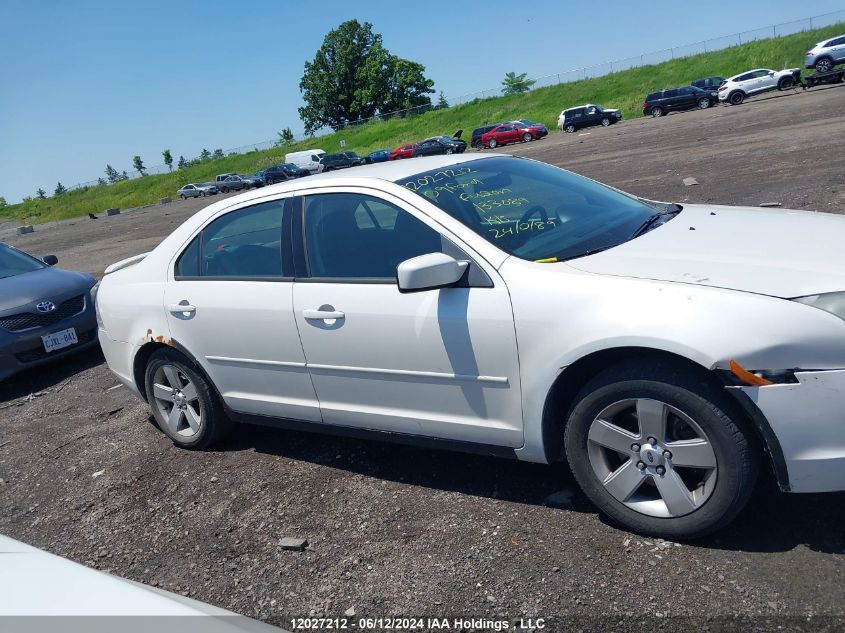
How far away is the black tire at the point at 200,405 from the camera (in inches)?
185

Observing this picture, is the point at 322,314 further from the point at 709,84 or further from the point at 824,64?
the point at 709,84

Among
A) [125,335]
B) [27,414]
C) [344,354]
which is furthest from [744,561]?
[27,414]

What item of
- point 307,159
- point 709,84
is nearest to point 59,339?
point 709,84

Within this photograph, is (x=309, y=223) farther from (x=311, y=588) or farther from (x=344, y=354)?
(x=311, y=588)

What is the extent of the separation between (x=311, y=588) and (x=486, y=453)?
3.28 ft

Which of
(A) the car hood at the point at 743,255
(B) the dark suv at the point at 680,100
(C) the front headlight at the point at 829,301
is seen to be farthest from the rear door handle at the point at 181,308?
(B) the dark suv at the point at 680,100

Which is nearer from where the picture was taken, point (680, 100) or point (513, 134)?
point (680, 100)

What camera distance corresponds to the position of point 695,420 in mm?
2891

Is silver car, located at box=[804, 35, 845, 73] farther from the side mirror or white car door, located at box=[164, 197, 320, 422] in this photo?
the side mirror

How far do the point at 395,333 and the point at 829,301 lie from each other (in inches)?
72.5

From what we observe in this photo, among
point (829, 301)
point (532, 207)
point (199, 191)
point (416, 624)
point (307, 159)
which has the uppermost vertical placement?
point (307, 159)

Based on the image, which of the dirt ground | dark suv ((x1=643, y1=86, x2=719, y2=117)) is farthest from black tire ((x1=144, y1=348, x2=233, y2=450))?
dark suv ((x1=643, y1=86, x2=719, y2=117))

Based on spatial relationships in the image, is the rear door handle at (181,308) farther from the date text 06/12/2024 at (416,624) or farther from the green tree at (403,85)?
the green tree at (403,85)

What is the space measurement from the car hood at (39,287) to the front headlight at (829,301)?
7.09 metres
